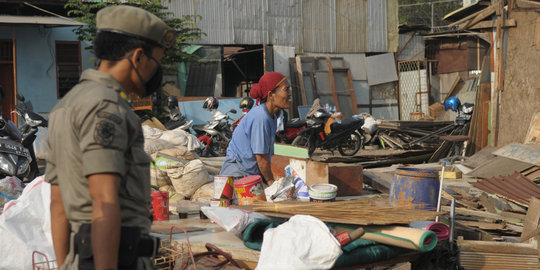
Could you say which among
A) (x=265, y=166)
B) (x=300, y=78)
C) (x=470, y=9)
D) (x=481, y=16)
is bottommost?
(x=265, y=166)

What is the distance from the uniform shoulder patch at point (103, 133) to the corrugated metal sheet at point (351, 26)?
18694 millimetres

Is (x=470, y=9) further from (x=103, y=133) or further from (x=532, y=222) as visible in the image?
(x=103, y=133)

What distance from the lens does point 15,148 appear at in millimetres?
6516

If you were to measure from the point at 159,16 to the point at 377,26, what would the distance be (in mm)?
8824

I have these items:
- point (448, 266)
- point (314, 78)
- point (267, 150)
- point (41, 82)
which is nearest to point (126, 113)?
point (448, 266)

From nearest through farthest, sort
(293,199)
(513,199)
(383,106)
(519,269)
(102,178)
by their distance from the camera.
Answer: (102,178)
(519,269)
(293,199)
(513,199)
(383,106)

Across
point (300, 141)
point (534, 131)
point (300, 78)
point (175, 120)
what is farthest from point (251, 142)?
point (300, 78)

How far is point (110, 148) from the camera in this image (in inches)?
68.2

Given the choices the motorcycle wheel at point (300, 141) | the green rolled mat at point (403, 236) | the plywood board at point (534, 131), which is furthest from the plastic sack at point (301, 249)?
the motorcycle wheel at point (300, 141)

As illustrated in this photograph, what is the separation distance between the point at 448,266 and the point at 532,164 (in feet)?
14.6

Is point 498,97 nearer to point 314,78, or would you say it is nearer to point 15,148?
point 15,148

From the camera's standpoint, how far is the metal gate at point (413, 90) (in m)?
20.2

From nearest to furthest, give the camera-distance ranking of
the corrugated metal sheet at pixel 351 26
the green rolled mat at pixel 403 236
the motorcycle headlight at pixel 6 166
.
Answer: the green rolled mat at pixel 403 236, the motorcycle headlight at pixel 6 166, the corrugated metal sheet at pixel 351 26

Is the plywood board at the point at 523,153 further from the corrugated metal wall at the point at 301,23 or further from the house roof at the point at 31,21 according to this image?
the corrugated metal wall at the point at 301,23
